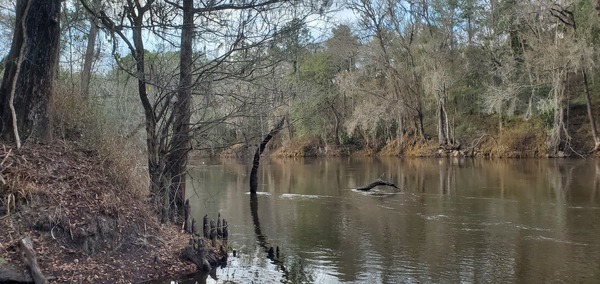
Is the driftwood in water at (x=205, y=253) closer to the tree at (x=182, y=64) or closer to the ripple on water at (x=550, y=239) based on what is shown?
the tree at (x=182, y=64)

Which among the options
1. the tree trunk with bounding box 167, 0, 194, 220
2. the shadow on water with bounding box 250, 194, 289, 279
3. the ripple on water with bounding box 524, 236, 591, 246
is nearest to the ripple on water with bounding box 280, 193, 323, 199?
Result: the shadow on water with bounding box 250, 194, 289, 279

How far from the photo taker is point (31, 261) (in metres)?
6.20

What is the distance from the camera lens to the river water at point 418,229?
29.6 feet

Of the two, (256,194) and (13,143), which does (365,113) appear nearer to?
(256,194)

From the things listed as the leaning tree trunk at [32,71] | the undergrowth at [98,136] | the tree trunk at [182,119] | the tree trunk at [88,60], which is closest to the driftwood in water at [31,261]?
the leaning tree trunk at [32,71]

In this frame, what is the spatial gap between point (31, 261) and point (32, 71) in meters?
3.30

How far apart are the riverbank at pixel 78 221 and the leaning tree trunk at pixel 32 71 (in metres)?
0.39

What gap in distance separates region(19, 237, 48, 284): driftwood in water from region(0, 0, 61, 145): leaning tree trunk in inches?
79.2

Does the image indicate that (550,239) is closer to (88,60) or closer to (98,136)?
(98,136)

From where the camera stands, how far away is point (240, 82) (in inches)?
393

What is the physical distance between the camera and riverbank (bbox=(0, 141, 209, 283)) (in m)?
6.74

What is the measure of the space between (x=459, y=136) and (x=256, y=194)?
86.7ft

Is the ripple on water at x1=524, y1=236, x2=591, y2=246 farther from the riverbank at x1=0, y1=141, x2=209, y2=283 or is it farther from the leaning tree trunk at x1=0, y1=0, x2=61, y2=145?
the leaning tree trunk at x1=0, y1=0, x2=61, y2=145

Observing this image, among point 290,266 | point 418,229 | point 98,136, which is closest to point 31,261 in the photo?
point 98,136
